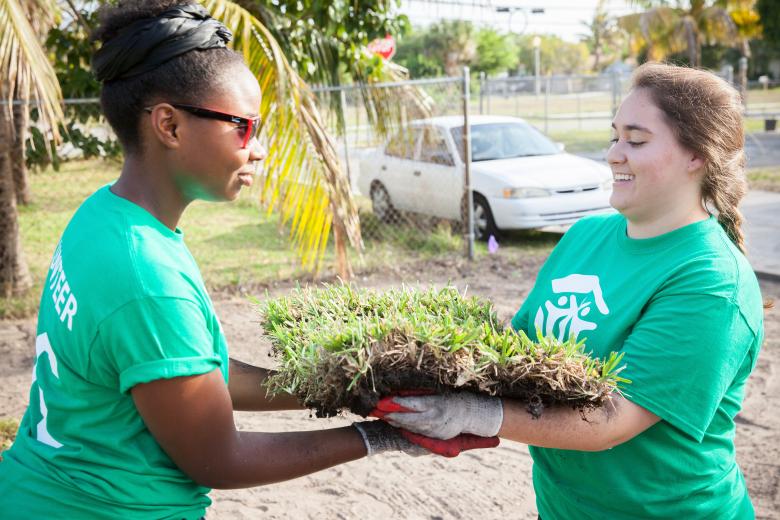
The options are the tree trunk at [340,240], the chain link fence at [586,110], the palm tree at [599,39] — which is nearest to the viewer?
the tree trunk at [340,240]

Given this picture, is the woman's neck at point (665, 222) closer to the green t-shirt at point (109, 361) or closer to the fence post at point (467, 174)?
the green t-shirt at point (109, 361)

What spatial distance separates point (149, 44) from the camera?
1698 millimetres

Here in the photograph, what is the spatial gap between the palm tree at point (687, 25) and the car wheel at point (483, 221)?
55.8 feet

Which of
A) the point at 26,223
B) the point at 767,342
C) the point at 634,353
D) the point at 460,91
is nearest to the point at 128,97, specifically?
the point at 634,353

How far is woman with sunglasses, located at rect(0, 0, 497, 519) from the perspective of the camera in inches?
62.1

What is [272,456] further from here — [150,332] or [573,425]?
[573,425]

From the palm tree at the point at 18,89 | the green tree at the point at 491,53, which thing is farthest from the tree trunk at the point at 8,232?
the green tree at the point at 491,53

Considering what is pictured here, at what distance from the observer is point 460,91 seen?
925cm

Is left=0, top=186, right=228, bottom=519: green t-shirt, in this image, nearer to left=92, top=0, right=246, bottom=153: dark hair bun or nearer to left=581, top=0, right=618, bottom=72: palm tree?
left=92, top=0, right=246, bottom=153: dark hair bun

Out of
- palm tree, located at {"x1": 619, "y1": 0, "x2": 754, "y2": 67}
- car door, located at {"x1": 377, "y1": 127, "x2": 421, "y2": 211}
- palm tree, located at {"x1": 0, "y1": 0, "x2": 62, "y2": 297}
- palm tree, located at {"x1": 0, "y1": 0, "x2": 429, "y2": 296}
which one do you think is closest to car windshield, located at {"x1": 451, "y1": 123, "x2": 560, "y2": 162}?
car door, located at {"x1": 377, "y1": 127, "x2": 421, "y2": 211}

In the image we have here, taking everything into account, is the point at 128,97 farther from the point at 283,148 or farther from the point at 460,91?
the point at 460,91

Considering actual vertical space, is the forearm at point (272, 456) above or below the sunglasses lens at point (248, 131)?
below

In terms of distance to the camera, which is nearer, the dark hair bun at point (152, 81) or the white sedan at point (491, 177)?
the dark hair bun at point (152, 81)

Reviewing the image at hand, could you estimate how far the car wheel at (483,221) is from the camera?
400 inches
